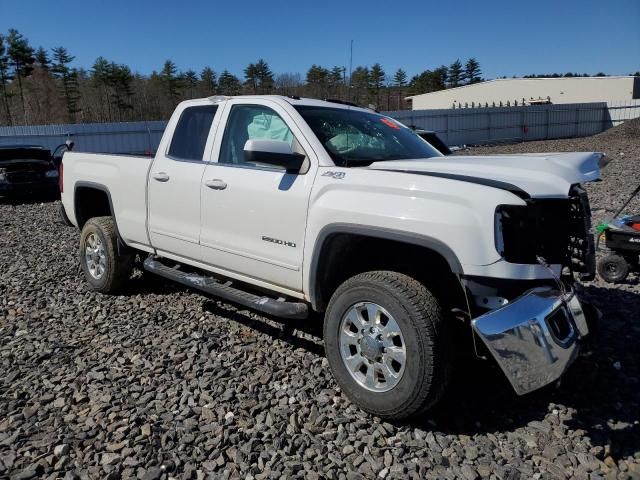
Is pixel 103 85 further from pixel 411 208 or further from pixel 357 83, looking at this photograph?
pixel 411 208

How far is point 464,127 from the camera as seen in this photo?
30172 millimetres

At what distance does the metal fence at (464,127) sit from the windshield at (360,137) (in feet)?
42.5

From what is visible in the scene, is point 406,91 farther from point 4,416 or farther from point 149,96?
point 4,416

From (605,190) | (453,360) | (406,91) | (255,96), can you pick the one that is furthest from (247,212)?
(406,91)

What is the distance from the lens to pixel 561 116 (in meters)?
35.8

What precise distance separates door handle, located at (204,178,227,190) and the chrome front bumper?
223cm

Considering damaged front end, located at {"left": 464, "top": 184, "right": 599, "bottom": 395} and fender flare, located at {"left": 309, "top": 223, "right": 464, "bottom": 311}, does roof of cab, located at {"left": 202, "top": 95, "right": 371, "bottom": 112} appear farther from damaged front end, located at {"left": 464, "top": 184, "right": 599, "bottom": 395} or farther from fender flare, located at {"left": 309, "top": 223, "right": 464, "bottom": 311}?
damaged front end, located at {"left": 464, "top": 184, "right": 599, "bottom": 395}

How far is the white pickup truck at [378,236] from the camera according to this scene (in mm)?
2869

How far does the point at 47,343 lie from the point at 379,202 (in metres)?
3.15

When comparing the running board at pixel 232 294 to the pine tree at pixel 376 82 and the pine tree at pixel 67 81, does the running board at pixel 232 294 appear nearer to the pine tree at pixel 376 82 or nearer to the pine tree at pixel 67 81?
the pine tree at pixel 376 82

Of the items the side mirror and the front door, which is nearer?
the side mirror

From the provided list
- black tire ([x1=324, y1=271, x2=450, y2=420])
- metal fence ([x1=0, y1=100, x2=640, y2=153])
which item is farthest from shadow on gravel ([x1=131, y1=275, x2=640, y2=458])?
metal fence ([x1=0, y1=100, x2=640, y2=153])

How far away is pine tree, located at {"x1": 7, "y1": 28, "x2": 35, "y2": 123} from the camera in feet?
185

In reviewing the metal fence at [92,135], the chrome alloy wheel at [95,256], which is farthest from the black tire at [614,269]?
the metal fence at [92,135]
